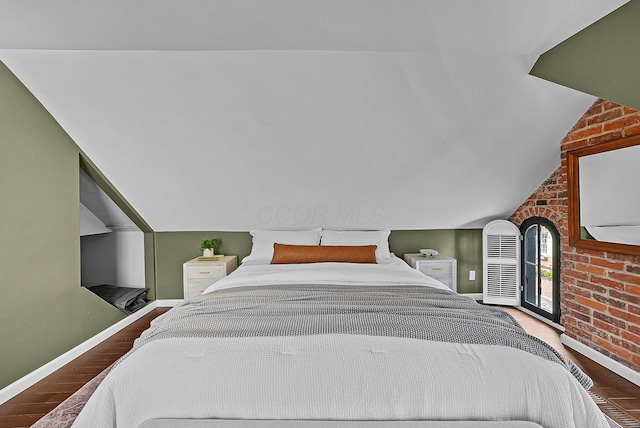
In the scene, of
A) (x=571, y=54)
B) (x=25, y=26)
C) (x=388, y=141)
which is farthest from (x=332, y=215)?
(x=25, y=26)

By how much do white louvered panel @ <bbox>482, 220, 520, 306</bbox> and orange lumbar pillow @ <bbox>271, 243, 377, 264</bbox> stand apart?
1.45 metres

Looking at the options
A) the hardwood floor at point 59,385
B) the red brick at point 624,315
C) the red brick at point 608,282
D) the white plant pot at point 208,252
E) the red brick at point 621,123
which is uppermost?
the red brick at point 621,123

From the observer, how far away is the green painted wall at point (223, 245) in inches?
181

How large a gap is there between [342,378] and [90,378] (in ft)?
7.17

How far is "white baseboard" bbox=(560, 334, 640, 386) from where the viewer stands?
8.68ft

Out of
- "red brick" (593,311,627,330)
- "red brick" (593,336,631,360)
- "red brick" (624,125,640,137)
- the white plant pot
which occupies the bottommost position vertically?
"red brick" (593,336,631,360)

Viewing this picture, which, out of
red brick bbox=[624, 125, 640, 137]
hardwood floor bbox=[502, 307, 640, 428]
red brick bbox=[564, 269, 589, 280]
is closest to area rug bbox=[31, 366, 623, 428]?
hardwood floor bbox=[502, 307, 640, 428]

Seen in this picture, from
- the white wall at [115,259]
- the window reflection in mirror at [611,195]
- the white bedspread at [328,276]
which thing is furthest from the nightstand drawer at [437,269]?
the white wall at [115,259]

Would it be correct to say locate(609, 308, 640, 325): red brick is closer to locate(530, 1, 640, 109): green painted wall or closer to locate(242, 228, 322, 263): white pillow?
locate(530, 1, 640, 109): green painted wall

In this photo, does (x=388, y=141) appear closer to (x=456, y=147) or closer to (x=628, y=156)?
(x=456, y=147)

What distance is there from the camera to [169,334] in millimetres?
1860

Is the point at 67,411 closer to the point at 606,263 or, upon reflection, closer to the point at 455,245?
the point at 606,263

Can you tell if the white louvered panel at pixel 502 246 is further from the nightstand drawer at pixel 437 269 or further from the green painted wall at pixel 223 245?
the nightstand drawer at pixel 437 269

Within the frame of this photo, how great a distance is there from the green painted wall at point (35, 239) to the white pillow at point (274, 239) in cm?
159
